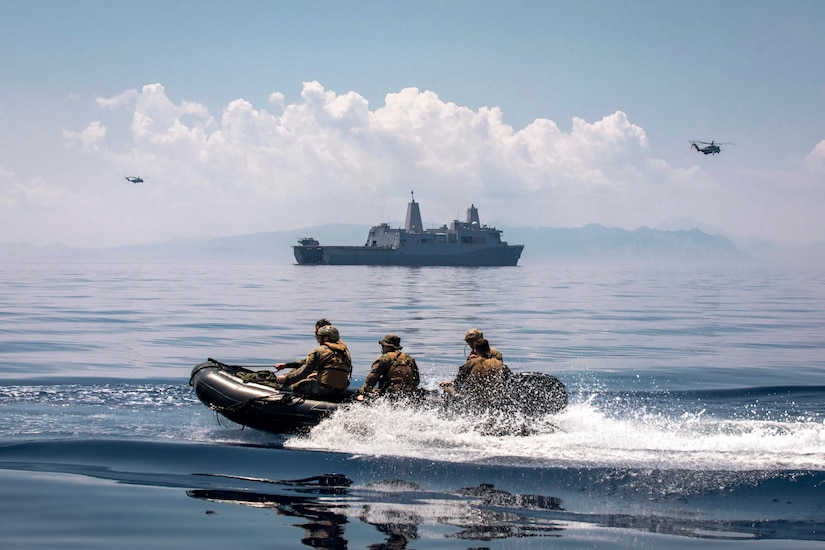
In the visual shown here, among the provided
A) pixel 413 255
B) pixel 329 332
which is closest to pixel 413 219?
pixel 413 255

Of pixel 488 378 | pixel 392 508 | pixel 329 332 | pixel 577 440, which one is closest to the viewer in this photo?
pixel 392 508

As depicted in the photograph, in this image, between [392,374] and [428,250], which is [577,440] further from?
[428,250]

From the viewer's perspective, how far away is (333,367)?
1305 centimetres

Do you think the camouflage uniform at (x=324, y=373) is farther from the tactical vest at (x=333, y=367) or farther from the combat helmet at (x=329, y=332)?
the combat helmet at (x=329, y=332)

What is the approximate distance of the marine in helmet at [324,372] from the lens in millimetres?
13039

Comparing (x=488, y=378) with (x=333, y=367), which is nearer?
(x=488, y=378)

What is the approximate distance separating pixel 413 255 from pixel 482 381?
10447cm

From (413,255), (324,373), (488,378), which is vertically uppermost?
(413,255)

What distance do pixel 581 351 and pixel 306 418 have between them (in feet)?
43.7

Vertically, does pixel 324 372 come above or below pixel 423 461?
above

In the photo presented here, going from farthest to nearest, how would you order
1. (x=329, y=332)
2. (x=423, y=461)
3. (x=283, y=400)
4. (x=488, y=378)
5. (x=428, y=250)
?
(x=428, y=250) < (x=329, y=332) < (x=283, y=400) < (x=488, y=378) < (x=423, y=461)

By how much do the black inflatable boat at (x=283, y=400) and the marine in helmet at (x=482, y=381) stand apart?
0.18 m

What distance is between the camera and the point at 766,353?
24.1 m

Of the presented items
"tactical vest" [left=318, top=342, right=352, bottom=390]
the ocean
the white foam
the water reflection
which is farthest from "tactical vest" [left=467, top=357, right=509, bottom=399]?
the water reflection
